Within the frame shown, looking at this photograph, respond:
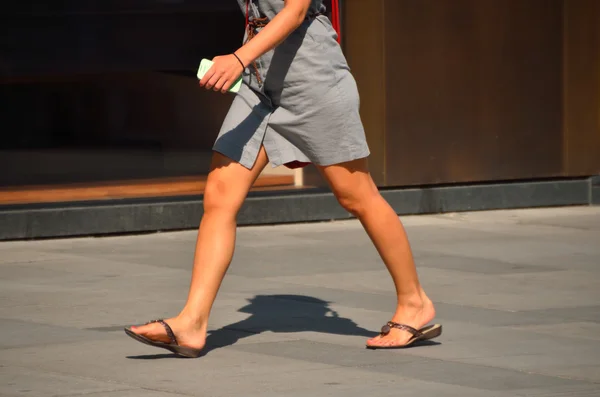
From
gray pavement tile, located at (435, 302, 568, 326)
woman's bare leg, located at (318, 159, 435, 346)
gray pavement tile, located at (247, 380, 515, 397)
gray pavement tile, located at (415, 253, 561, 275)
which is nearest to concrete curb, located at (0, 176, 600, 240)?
gray pavement tile, located at (415, 253, 561, 275)

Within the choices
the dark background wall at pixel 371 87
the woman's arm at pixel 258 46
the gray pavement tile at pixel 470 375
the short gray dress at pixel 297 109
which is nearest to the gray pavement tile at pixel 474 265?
the dark background wall at pixel 371 87

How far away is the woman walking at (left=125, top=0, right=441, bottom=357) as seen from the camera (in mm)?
6055

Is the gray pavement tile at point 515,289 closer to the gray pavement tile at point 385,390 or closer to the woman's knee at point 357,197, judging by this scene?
the woman's knee at point 357,197

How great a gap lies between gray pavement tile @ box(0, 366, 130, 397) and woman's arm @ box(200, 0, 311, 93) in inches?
48.9

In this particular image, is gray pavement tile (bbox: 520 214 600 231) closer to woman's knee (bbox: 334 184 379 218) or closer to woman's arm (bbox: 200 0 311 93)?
woman's knee (bbox: 334 184 379 218)

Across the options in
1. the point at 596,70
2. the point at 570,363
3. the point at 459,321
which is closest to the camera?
the point at 570,363

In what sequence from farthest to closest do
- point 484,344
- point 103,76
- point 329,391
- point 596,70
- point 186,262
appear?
1. point 596,70
2. point 103,76
3. point 186,262
4. point 484,344
5. point 329,391

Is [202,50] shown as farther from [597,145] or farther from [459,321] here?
[459,321]

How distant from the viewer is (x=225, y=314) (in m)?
7.08

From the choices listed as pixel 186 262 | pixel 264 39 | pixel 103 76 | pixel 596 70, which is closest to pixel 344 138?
pixel 264 39

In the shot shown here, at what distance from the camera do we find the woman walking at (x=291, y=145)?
6055 mm

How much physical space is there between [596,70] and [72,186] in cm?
440

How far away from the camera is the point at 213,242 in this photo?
6051 mm

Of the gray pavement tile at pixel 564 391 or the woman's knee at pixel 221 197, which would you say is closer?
the gray pavement tile at pixel 564 391
